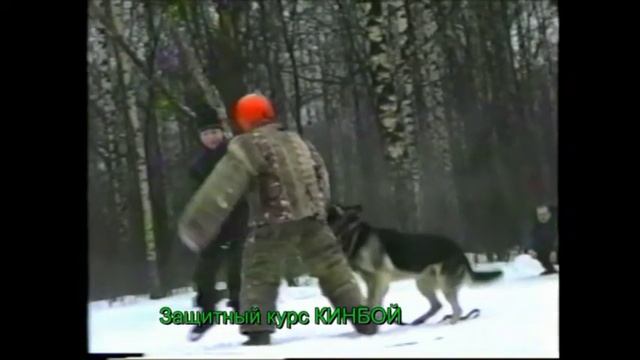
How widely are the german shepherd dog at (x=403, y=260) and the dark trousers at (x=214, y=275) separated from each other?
0.54 metres

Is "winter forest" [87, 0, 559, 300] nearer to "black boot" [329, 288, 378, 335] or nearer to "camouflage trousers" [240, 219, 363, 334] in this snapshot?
"camouflage trousers" [240, 219, 363, 334]

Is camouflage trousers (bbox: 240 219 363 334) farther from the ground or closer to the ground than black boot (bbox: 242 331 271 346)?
farther from the ground

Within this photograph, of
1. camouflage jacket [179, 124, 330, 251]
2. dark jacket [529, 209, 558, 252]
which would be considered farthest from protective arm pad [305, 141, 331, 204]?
dark jacket [529, 209, 558, 252]

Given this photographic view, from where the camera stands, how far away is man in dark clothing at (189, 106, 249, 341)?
433 cm

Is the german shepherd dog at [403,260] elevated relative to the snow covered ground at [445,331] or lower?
elevated

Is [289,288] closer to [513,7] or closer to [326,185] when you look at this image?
[326,185]

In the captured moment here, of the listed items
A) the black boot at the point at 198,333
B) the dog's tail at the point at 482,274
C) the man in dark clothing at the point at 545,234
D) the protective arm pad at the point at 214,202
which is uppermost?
the protective arm pad at the point at 214,202

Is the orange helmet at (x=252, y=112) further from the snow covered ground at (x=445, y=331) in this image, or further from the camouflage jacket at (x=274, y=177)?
the snow covered ground at (x=445, y=331)

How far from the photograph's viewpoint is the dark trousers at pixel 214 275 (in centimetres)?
436

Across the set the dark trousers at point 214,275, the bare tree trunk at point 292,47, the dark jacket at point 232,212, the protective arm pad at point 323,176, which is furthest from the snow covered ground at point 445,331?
the bare tree trunk at point 292,47

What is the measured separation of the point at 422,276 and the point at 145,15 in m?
1.90

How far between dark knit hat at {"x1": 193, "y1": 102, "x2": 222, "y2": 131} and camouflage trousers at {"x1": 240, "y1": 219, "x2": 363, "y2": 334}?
561 mm

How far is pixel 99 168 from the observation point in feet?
14.5
